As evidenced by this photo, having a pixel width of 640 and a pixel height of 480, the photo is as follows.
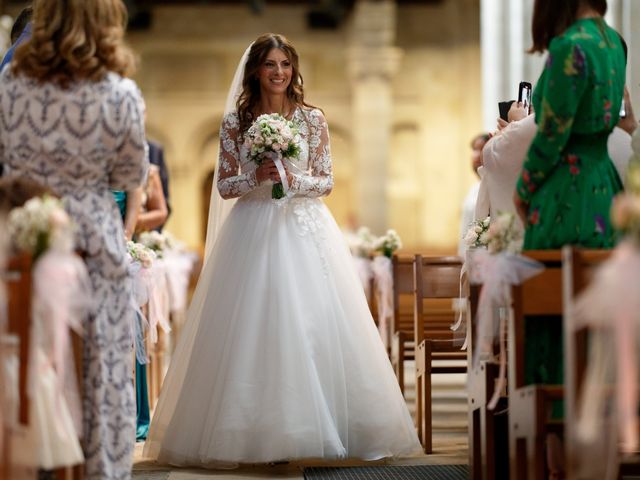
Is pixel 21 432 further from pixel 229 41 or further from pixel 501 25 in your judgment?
pixel 229 41

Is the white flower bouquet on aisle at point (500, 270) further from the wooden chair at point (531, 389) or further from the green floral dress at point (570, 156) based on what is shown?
the green floral dress at point (570, 156)

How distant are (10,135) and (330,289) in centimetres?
218

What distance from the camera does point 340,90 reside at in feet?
75.9

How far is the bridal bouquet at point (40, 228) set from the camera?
361 centimetres

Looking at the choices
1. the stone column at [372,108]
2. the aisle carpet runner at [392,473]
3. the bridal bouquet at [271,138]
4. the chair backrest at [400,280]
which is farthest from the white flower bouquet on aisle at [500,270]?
the stone column at [372,108]

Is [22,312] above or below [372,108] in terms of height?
below

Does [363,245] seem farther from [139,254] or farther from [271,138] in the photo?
[271,138]

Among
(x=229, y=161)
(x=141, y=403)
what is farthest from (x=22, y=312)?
(x=141, y=403)

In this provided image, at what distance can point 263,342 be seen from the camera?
564 cm

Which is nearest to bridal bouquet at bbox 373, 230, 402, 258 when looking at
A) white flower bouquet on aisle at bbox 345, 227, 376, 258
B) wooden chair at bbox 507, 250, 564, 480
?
white flower bouquet on aisle at bbox 345, 227, 376, 258

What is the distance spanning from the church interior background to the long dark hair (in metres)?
18.2

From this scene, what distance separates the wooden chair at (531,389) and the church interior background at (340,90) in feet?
60.4

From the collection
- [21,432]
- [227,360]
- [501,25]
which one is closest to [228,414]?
[227,360]

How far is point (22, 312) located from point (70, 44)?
946 mm
